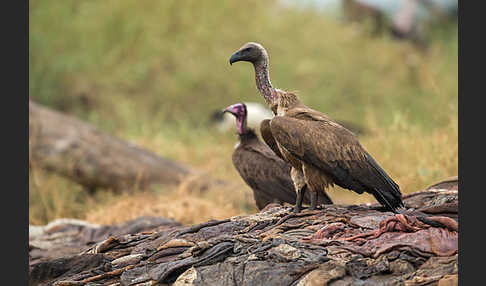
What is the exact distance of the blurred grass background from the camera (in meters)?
13.4

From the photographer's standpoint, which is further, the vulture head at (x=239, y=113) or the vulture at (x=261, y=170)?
the vulture head at (x=239, y=113)

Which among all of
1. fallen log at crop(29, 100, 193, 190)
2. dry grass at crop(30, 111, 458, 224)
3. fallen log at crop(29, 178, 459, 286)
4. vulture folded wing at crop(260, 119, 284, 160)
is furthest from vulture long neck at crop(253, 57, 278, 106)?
fallen log at crop(29, 100, 193, 190)

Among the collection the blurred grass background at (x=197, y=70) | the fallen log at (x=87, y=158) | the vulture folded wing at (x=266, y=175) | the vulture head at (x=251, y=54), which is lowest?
the vulture folded wing at (x=266, y=175)

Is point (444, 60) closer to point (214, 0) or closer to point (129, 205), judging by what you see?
point (214, 0)

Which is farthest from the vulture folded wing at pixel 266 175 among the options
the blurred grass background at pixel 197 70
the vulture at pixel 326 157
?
the blurred grass background at pixel 197 70

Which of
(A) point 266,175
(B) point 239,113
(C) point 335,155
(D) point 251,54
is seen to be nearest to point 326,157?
(C) point 335,155

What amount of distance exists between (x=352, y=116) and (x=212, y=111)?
3.01 m

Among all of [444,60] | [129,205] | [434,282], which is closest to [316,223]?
[434,282]

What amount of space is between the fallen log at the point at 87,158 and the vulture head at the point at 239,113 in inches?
115

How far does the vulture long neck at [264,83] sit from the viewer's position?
526cm

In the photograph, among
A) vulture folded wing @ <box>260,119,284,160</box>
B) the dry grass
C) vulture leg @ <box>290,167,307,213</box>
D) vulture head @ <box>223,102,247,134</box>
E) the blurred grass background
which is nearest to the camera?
vulture leg @ <box>290,167,307,213</box>

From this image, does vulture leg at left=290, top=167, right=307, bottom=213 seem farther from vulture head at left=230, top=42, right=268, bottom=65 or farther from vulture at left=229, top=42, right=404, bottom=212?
vulture head at left=230, top=42, right=268, bottom=65

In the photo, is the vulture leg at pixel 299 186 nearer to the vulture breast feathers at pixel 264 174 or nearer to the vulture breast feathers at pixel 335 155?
the vulture breast feathers at pixel 335 155

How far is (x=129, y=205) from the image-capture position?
9016 mm
